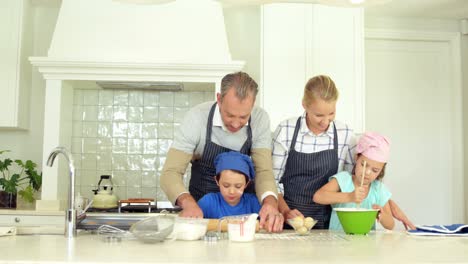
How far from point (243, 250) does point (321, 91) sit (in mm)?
1022

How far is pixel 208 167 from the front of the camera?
2.50 metres

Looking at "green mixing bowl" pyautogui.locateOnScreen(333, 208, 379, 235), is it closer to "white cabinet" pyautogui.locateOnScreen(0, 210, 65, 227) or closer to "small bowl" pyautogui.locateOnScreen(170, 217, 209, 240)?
"small bowl" pyautogui.locateOnScreen(170, 217, 209, 240)

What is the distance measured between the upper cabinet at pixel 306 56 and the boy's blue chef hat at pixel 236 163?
1392mm

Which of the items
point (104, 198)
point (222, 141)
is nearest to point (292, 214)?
point (222, 141)

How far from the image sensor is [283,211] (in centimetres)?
240

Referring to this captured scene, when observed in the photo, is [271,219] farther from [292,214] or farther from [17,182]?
[17,182]

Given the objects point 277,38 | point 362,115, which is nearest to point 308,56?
point 277,38

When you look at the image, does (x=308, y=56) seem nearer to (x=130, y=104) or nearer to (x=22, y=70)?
(x=130, y=104)

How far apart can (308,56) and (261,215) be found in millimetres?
1852

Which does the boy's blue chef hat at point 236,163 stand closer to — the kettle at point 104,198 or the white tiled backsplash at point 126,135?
the kettle at point 104,198

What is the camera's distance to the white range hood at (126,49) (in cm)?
366

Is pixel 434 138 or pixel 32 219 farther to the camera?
pixel 434 138

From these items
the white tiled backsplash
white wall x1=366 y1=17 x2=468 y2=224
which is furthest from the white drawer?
white wall x1=366 y1=17 x2=468 y2=224

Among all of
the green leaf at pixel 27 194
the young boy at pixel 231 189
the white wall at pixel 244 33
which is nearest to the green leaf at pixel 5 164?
the green leaf at pixel 27 194
